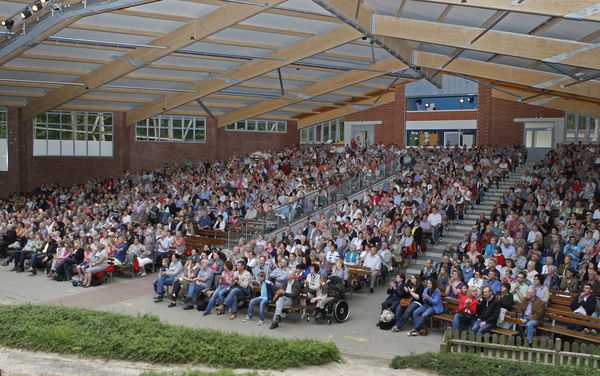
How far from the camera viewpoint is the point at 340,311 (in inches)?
553

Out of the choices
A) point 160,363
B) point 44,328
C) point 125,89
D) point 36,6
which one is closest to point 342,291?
point 160,363

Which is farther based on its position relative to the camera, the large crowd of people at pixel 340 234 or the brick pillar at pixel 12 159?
the brick pillar at pixel 12 159

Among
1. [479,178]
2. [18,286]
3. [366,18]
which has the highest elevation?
[366,18]

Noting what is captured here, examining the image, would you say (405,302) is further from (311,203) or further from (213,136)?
(213,136)

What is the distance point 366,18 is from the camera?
19.6m

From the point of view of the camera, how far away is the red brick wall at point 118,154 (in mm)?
32344

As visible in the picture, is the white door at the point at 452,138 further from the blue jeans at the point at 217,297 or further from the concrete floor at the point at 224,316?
the blue jeans at the point at 217,297

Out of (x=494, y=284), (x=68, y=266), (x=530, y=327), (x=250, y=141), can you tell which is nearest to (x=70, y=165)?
(x=250, y=141)

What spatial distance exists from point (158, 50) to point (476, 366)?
16.9 meters

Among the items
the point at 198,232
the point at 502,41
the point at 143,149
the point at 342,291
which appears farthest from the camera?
the point at 143,149

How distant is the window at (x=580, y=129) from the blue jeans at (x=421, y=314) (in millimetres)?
22451

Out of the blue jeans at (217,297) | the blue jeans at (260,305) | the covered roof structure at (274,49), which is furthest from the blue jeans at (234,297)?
the covered roof structure at (274,49)

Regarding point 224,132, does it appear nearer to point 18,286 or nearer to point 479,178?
point 479,178

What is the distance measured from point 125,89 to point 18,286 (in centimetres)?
1394
